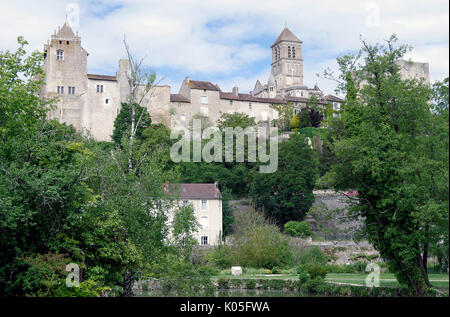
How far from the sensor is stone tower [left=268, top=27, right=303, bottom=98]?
11994cm

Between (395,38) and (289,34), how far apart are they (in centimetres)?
10741

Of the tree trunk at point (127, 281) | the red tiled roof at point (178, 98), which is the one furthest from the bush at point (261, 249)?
the red tiled roof at point (178, 98)

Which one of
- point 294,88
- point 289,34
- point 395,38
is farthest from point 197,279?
point 289,34

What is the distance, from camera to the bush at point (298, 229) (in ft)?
148

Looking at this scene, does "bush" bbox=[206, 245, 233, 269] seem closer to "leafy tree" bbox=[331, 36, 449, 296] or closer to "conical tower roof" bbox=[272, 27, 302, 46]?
"leafy tree" bbox=[331, 36, 449, 296]

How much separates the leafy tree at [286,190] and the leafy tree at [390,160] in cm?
2618

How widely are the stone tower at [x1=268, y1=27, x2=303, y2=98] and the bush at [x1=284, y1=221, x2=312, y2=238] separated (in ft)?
249

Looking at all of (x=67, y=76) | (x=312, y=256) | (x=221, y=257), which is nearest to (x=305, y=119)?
(x=67, y=76)

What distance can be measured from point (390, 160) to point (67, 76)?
50284mm

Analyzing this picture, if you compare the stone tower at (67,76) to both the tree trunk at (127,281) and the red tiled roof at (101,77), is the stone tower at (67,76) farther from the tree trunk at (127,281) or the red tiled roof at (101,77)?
the tree trunk at (127,281)

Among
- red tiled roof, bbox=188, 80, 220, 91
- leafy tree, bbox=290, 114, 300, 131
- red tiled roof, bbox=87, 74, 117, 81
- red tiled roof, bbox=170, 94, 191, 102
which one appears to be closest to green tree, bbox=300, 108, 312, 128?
leafy tree, bbox=290, 114, 300, 131

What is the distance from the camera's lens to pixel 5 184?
50.4 feet

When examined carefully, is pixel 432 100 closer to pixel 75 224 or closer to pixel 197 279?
pixel 197 279
